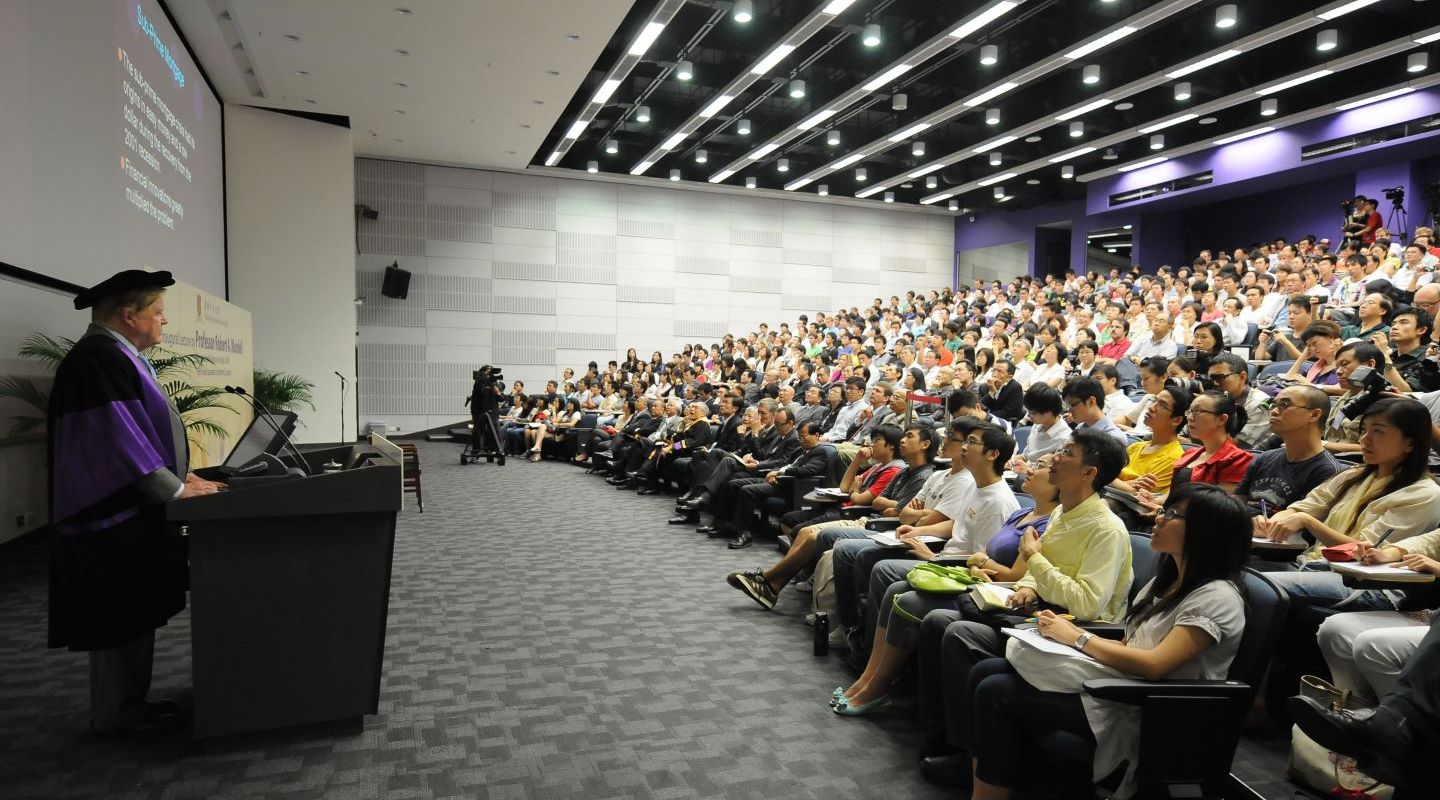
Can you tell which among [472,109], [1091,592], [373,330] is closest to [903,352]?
[472,109]

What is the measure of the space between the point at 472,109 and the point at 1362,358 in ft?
33.6

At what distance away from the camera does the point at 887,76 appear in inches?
382

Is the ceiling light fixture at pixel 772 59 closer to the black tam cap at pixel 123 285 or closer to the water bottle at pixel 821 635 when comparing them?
the water bottle at pixel 821 635

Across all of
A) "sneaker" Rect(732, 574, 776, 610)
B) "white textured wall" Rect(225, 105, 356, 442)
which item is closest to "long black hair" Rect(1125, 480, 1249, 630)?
"sneaker" Rect(732, 574, 776, 610)

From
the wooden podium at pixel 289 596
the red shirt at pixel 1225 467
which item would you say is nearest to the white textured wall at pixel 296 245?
the wooden podium at pixel 289 596

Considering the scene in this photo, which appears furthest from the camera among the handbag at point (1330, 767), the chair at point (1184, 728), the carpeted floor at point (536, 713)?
the carpeted floor at point (536, 713)

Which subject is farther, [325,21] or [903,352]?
[903,352]

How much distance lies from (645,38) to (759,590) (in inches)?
261

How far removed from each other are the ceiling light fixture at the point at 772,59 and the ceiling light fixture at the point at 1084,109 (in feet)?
14.5

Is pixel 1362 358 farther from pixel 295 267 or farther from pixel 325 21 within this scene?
pixel 295 267

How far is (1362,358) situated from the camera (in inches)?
158

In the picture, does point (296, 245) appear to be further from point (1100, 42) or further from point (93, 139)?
point (1100, 42)

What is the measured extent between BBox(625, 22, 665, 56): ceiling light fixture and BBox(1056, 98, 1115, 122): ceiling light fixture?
20.0 feet

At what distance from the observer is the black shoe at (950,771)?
2.40 m
